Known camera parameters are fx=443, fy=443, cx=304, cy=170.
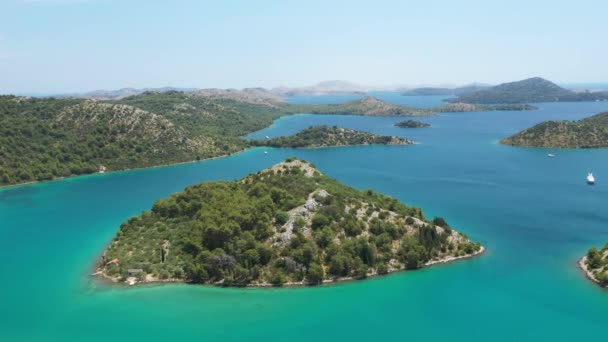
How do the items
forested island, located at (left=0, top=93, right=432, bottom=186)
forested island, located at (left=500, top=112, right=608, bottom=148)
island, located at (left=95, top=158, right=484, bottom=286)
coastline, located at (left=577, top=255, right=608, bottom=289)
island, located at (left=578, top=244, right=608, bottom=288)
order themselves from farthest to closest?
forested island, located at (left=500, top=112, right=608, bottom=148), forested island, located at (left=0, top=93, right=432, bottom=186), island, located at (left=95, top=158, right=484, bottom=286), coastline, located at (left=577, top=255, right=608, bottom=289), island, located at (left=578, top=244, right=608, bottom=288)

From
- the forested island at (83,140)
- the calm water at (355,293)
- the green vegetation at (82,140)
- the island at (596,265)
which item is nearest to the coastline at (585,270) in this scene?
the island at (596,265)

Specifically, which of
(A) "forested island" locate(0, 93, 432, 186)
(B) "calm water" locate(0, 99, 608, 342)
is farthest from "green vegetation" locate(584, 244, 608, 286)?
(A) "forested island" locate(0, 93, 432, 186)

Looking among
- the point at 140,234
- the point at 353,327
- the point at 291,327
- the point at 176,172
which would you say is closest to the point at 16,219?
the point at 140,234

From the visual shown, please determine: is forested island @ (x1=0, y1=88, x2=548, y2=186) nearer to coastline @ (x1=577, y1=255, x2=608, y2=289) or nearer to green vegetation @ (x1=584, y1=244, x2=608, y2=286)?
coastline @ (x1=577, y1=255, x2=608, y2=289)

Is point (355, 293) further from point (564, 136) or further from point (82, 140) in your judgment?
point (564, 136)

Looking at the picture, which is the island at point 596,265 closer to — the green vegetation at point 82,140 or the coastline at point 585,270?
the coastline at point 585,270

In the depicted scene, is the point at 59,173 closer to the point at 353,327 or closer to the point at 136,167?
the point at 136,167
